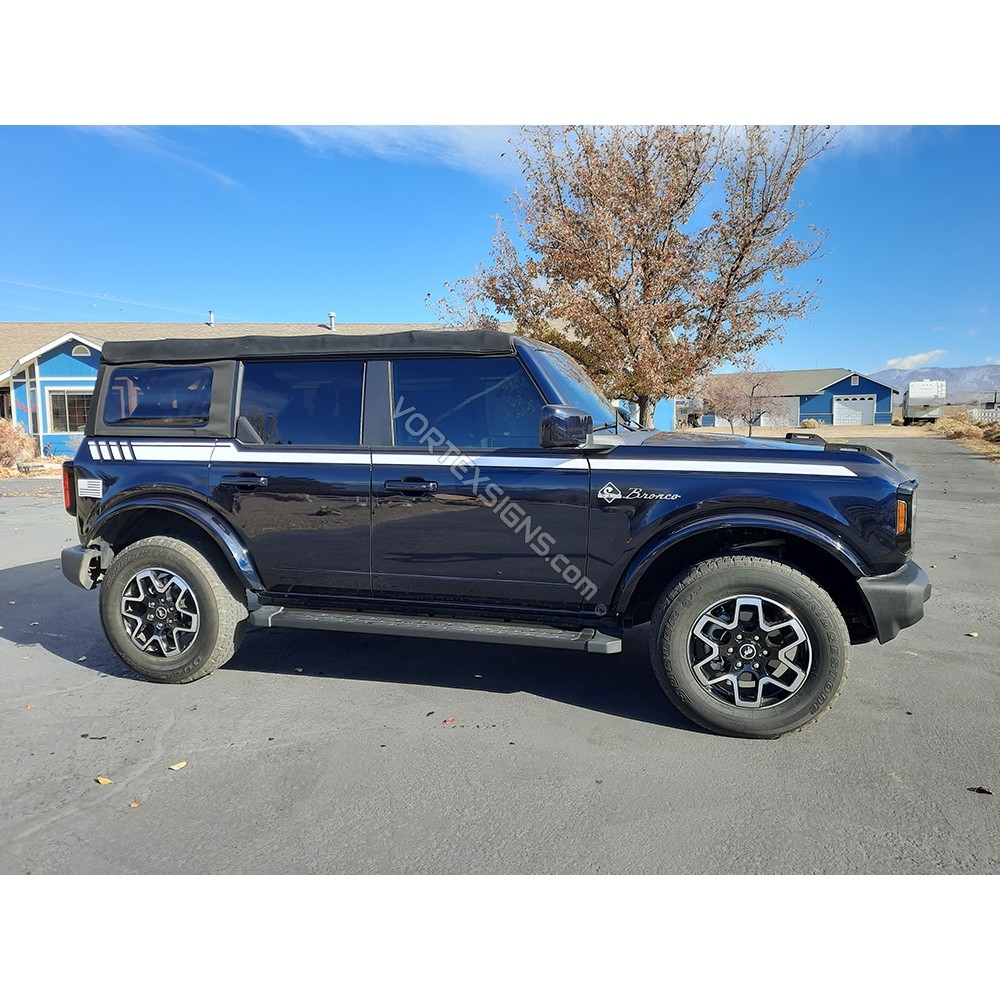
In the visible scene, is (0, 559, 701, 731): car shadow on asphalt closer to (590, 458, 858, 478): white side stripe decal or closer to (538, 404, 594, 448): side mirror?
(590, 458, 858, 478): white side stripe decal

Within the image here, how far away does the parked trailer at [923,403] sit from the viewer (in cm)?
6812

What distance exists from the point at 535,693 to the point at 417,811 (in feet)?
4.44

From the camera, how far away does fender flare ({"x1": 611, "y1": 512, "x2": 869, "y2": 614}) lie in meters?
3.29

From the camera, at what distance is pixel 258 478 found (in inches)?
158

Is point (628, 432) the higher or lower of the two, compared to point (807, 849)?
higher

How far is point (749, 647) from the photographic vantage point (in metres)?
3.38

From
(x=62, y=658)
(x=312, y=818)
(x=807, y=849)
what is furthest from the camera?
(x=62, y=658)

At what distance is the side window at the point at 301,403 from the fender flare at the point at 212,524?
0.51 metres

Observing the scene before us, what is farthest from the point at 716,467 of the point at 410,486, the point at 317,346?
the point at 317,346

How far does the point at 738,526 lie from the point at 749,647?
1.99 feet

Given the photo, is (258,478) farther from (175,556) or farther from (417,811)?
(417,811)

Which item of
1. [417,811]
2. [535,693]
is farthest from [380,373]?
[417,811]

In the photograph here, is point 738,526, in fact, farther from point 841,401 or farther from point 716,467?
point 841,401

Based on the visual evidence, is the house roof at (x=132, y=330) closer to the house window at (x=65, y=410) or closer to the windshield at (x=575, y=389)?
the house window at (x=65, y=410)
